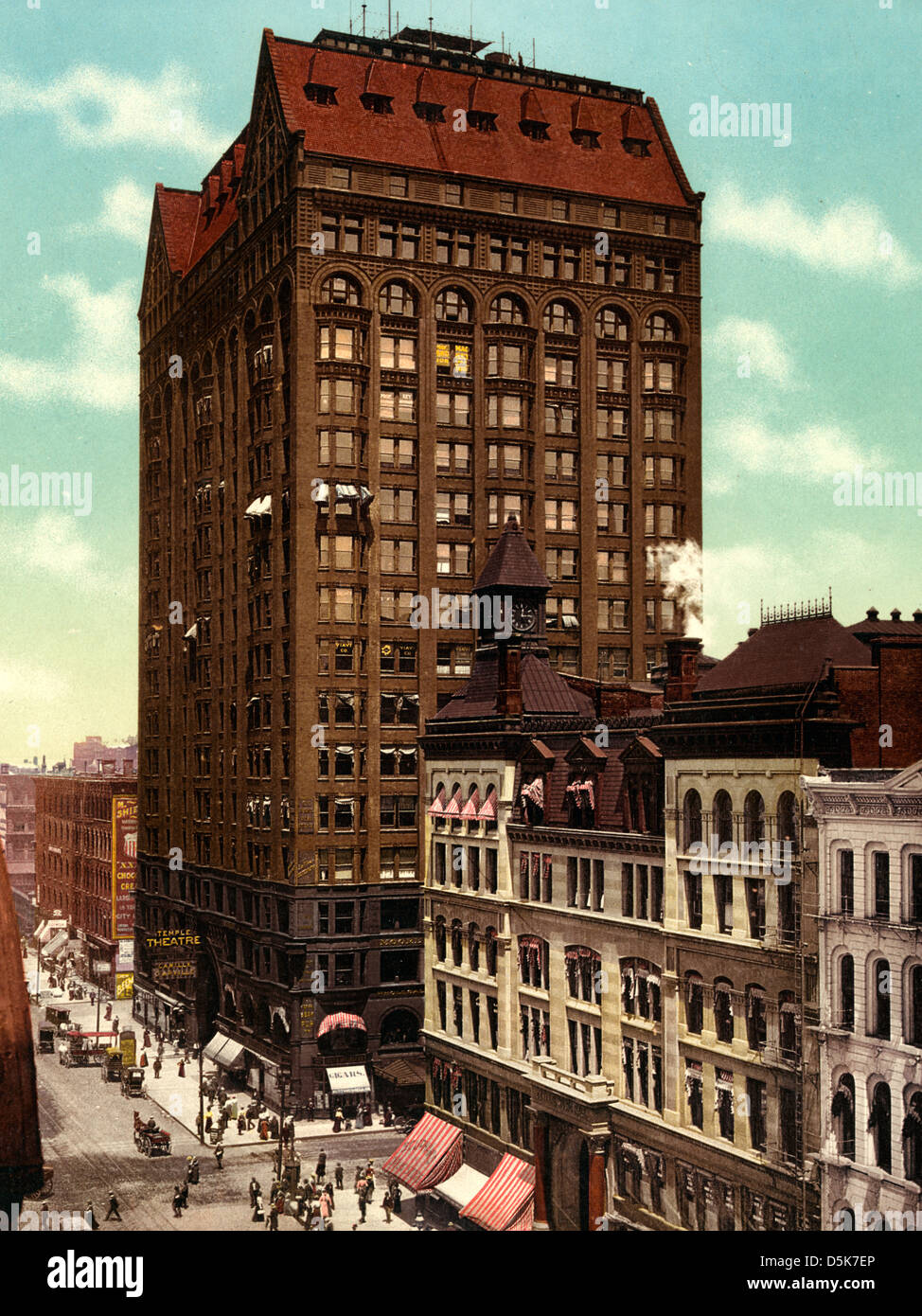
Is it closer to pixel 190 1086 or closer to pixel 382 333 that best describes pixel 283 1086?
pixel 190 1086

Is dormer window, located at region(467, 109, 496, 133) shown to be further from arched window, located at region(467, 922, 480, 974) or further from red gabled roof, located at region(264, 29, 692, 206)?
arched window, located at region(467, 922, 480, 974)

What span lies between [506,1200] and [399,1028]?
84.4 feet

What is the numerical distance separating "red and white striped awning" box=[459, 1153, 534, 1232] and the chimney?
17470mm

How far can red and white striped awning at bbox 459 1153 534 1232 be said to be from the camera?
53.1 metres

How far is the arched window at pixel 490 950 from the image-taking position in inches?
2397

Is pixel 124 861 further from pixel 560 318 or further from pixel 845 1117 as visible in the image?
pixel 845 1117

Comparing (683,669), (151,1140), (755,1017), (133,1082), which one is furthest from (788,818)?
(133,1082)

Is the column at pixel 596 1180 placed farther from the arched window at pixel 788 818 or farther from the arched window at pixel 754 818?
the arched window at pixel 788 818

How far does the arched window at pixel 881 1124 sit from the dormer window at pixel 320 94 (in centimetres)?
6061

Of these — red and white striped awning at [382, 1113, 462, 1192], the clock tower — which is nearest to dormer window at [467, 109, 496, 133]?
the clock tower

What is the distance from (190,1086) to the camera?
81750mm

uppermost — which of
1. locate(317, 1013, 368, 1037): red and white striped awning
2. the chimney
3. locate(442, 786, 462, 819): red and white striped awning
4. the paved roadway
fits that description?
the chimney
